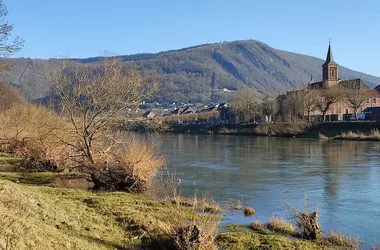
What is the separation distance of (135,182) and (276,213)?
7242mm

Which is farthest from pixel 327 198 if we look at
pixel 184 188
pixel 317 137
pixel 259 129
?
pixel 259 129

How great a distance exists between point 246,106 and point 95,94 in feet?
264

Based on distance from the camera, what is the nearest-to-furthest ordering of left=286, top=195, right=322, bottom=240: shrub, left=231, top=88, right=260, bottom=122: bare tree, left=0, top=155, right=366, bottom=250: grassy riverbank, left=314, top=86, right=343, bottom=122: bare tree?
left=0, top=155, right=366, bottom=250: grassy riverbank
left=286, top=195, right=322, bottom=240: shrub
left=314, top=86, right=343, bottom=122: bare tree
left=231, top=88, right=260, bottom=122: bare tree

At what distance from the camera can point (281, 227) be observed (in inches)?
540

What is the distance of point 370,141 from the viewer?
59969 mm

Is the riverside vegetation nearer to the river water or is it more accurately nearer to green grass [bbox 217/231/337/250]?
green grass [bbox 217/231/337/250]

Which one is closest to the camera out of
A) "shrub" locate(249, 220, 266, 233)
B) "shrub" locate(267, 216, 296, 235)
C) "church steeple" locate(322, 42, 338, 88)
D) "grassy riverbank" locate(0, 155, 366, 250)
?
"grassy riverbank" locate(0, 155, 366, 250)

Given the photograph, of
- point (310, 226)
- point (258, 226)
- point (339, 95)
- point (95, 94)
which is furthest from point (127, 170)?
point (339, 95)

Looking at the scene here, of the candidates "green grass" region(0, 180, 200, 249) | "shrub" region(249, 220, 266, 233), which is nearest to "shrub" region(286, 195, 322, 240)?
"shrub" region(249, 220, 266, 233)

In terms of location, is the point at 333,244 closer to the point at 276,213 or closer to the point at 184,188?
the point at 276,213

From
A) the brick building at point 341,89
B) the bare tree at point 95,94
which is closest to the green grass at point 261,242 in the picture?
the bare tree at point 95,94

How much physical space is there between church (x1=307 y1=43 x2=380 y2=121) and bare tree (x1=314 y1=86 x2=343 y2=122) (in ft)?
2.53

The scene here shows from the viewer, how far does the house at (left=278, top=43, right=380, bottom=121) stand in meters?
87.4

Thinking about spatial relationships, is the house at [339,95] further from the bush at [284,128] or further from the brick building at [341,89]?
the bush at [284,128]
